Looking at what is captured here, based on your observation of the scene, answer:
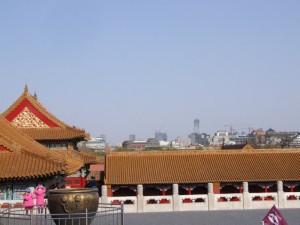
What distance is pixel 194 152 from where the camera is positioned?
117ft

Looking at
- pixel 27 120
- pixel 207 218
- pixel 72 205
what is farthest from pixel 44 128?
pixel 72 205

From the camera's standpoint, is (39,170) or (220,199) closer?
(39,170)

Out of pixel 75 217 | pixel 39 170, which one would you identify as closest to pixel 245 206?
pixel 39 170

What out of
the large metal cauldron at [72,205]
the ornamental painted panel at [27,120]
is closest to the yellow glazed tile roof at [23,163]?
the large metal cauldron at [72,205]

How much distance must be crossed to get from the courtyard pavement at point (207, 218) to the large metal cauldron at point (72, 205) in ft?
31.4

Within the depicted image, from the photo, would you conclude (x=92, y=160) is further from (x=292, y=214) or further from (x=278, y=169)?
(x=292, y=214)

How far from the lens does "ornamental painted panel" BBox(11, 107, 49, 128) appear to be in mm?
36938

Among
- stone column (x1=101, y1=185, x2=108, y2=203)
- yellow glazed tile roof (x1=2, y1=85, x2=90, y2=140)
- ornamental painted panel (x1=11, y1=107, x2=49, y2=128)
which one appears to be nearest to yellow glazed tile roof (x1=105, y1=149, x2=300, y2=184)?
stone column (x1=101, y1=185, x2=108, y2=203)

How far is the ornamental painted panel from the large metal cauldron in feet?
76.0

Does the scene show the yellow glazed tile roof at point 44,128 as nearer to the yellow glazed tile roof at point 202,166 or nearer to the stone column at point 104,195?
the yellow glazed tile roof at point 202,166

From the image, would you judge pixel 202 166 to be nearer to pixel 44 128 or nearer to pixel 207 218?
pixel 207 218

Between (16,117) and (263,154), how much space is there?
52.3 feet

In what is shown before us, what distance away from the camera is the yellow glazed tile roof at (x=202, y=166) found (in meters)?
32.5

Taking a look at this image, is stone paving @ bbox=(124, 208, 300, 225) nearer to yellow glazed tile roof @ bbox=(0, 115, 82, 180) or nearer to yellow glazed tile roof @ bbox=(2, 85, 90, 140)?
yellow glazed tile roof @ bbox=(0, 115, 82, 180)
